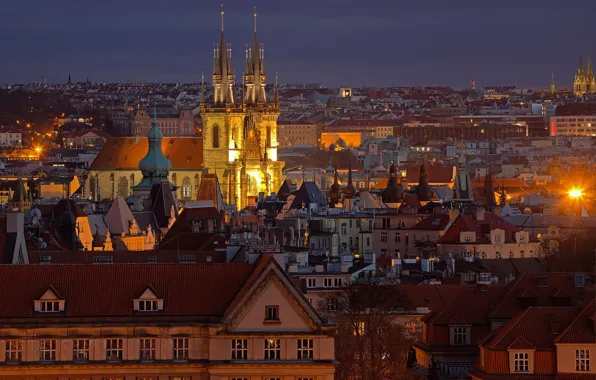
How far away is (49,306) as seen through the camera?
40.5 meters

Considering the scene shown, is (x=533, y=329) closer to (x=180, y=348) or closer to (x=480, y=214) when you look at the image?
(x=180, y=348)

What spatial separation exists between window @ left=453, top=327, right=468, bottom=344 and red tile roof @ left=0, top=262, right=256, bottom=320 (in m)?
6.50

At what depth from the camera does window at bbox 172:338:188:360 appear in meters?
40.1

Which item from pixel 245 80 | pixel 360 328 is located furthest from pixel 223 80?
pixel 360 328

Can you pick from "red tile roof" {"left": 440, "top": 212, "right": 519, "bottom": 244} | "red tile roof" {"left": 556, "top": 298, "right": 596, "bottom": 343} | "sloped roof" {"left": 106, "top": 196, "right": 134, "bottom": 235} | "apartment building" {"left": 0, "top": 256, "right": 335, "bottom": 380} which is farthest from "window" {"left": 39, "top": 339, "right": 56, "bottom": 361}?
"red tile roof" {"left": 440, "top": 212, "right": 519, "bottom": 244}

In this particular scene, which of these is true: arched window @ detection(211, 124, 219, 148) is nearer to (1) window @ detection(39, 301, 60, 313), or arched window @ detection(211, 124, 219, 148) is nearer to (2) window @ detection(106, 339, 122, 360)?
(1) window @ detection(39, 301, 60, 313)

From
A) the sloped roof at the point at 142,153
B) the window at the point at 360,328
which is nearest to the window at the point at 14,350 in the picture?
the window at the point at 360,328

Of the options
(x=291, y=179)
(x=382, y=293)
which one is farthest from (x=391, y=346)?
(x=291, y=179)

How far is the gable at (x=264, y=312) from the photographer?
40.1m

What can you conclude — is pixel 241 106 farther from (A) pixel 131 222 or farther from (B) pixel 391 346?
(B) pixel 391 346

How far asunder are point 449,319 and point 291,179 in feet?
471

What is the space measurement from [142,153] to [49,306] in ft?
344

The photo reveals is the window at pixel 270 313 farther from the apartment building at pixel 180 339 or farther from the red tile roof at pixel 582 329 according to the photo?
the red tile roof at pixel 582 329

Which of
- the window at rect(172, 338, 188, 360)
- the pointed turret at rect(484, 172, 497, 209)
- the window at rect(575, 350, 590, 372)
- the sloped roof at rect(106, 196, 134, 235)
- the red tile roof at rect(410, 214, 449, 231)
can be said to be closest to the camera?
the window at rect(172, 338, 188, 360)
